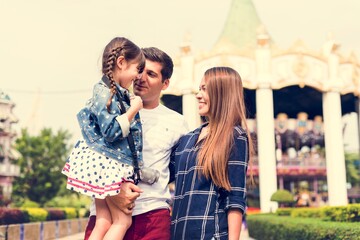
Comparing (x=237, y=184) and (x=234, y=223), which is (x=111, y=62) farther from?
(x=234, y=223)

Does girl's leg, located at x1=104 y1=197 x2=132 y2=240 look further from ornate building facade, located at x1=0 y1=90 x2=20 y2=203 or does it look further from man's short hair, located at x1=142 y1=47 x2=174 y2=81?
ornate building facade, located at x1=0 y1=90 x2=20 y2=203

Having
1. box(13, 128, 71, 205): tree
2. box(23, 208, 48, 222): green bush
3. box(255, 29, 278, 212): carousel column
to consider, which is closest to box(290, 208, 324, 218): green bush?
box(255, 29, 278, 212): carousel column

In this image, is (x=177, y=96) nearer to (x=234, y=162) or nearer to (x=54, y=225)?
(x=54, y=225)

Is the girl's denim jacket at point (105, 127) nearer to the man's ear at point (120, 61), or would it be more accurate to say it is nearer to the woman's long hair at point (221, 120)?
the man's ear at point (120, 61)

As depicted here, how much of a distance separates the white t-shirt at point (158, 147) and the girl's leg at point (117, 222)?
0.13 m

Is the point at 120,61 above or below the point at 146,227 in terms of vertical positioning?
above

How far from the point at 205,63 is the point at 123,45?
77.6 feet

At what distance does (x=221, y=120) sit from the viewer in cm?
262

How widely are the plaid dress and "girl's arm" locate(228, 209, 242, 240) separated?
28mm

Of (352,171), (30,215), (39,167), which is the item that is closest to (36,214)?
(30,215)

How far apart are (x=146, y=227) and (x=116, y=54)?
3.11 ft

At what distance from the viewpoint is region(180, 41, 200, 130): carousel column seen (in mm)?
25016

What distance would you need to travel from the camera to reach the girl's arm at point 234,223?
245cm

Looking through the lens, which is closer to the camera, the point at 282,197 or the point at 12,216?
the point at 12,216
